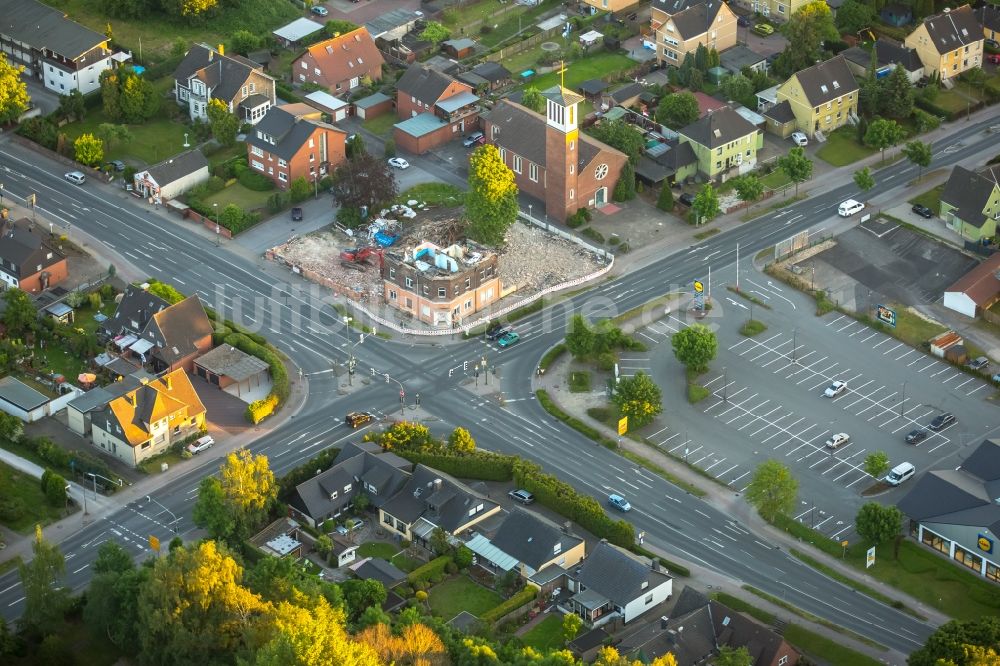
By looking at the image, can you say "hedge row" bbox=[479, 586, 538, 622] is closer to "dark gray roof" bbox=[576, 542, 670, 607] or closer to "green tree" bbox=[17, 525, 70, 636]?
"dark gray roof" bbox=[576, 542, 670, 607]

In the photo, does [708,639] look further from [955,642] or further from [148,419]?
[148,419]

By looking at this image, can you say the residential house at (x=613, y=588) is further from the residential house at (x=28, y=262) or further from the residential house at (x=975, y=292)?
the residential house at (x=28, y=262)

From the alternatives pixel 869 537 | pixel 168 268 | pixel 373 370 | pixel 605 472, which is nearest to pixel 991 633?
pixel 869 537

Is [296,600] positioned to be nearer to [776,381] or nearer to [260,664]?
[260,664]

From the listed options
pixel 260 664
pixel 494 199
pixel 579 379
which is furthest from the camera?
pixel 494 199

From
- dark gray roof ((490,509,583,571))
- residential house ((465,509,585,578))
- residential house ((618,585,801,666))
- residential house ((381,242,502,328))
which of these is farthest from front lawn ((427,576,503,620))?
residential house ((381,242,502,328))
